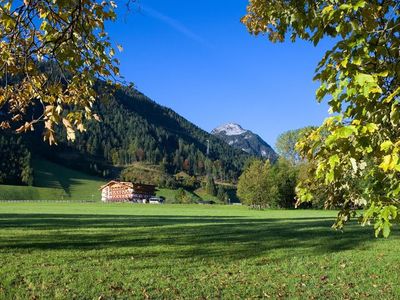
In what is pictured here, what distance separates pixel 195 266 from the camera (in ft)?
42.0

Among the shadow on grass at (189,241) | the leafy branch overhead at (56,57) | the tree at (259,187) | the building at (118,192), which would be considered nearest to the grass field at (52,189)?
the building at (118,192)

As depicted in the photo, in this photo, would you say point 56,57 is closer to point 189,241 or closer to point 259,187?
point 189,241

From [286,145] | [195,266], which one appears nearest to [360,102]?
[195,266]

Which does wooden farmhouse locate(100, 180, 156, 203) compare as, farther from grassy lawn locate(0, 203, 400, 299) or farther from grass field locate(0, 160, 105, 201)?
grassy lawn locate(0, 203, 400, 299)

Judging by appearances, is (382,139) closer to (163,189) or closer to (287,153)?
(287,153)

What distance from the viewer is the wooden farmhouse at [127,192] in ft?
545

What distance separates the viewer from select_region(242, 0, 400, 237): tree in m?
3.62

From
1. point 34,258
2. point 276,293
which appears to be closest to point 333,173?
point 276,293

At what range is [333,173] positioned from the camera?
3.89 meters

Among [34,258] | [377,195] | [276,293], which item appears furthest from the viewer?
[34,258]

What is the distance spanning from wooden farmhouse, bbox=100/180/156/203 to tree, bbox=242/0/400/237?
160 metres

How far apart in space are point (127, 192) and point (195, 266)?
15979 cm

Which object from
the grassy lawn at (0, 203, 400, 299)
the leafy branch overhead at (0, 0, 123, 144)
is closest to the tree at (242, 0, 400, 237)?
the leafy branch overhead at (0, 0, 123, 144)

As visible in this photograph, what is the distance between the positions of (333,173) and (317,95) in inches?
32.1
